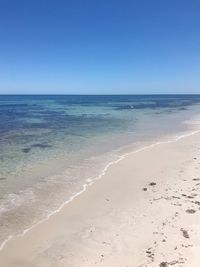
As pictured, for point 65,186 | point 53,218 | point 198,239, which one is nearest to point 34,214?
point 53,218

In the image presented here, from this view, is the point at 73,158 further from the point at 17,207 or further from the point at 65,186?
the point at 17,207

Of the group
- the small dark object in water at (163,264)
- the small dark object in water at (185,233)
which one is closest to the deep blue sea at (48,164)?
the small dark object in water at (163,264)

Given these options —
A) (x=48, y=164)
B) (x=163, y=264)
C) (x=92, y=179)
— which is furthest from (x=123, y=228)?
(x=48, y=164)

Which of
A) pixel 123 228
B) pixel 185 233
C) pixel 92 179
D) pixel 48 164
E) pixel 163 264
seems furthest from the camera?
pixel 48 164

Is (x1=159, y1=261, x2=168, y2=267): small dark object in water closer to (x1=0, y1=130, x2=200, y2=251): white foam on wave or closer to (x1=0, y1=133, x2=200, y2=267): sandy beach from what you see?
(x1=0, y1=133, x2=200, y2=267): sandy beach

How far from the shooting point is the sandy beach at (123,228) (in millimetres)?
6437

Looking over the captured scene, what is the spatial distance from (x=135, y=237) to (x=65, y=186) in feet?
14.9

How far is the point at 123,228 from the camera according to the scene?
7.77 m

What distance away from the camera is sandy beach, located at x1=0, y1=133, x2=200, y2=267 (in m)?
6.44

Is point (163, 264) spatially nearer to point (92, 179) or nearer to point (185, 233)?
point (185, 233)

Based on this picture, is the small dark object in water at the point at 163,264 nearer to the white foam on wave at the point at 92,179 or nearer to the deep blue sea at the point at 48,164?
the white foam on wave at the point at 92,179

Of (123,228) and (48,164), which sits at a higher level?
(48,164)

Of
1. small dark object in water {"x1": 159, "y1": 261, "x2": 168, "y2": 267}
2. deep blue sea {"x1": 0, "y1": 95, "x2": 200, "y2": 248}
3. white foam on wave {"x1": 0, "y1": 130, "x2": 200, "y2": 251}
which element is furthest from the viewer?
deep blue sea {"x1": 0, "y1": 95, "x2": 200, "y2": 248}

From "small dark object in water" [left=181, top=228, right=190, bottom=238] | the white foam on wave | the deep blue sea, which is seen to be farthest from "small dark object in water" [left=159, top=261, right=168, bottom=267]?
the deep blue sea
